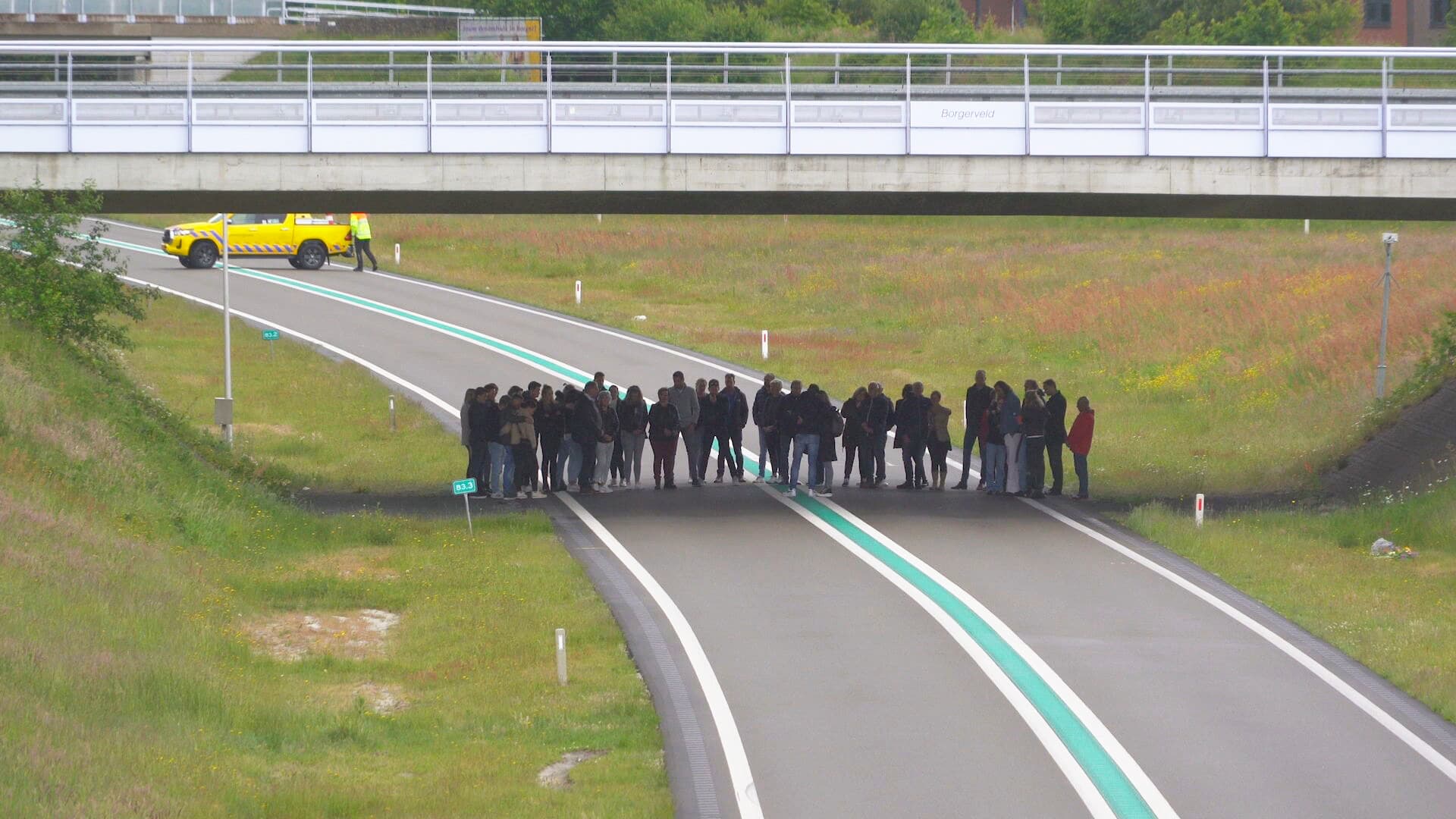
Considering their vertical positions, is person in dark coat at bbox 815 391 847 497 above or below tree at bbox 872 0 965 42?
below

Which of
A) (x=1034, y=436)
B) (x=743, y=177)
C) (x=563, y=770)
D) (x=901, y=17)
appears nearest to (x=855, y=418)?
(x=1034, y=436)

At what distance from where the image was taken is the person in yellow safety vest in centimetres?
4500

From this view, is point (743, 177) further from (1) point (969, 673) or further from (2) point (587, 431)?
(1) point (969, 673)

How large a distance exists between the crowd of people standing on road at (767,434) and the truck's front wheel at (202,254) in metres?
25.0

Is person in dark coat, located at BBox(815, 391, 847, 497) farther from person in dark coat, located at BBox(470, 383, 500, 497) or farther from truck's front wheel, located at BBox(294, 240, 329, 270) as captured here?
truck's front wheel, located at BBox(294, 240, 329, 270)

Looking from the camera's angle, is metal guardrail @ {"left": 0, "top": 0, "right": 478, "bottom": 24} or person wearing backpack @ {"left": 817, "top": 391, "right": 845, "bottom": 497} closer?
person wearing backpack @ {"left": 817, "top": 391, "right": 845, "bottom": 497}

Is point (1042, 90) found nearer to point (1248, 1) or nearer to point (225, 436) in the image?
point (225, 436)

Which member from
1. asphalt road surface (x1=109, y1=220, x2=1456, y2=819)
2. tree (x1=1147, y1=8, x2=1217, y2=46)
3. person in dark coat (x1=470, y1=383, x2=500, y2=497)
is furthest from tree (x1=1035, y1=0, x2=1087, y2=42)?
person in dark coat (x1=470, y1=383, x2=500, y2=497)

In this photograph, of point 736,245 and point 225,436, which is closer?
point 225,436

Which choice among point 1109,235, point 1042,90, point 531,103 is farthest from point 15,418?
point 1109,235

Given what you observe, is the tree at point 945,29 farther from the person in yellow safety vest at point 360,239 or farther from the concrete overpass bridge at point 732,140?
the concrete overpass bridge at point 732,140

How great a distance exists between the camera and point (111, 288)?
861 inches

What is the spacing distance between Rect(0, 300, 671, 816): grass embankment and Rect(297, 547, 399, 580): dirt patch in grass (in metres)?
0.05

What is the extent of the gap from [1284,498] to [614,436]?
9.53 metres
